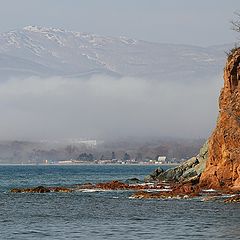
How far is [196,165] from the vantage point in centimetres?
13138

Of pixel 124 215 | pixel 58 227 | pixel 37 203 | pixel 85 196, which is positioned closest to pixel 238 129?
pixel 85 196

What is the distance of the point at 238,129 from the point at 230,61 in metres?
12.1

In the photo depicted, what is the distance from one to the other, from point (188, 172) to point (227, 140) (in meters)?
28.0

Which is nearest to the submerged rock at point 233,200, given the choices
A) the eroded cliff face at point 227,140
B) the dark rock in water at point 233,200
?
the dark rock in water at point 233,200

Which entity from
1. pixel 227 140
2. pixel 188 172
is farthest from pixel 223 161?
pixel 188 172

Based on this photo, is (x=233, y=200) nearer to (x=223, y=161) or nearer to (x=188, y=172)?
(x=223, y=161)

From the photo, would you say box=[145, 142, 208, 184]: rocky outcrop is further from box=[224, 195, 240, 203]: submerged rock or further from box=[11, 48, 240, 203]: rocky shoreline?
box=[224, 195, 240, 203]: submerged rock

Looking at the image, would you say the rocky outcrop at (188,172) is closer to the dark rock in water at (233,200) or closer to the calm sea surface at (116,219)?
the calm sea surface at (116,219)

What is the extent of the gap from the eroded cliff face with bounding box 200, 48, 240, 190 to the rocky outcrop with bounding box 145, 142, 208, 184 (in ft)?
24.2

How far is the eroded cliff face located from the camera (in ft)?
336

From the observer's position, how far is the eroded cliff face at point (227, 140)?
102438 mm

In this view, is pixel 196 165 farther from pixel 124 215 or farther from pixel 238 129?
pixel 124 215

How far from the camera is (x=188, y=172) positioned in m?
132

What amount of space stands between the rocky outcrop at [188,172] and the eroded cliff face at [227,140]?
7391 mm
